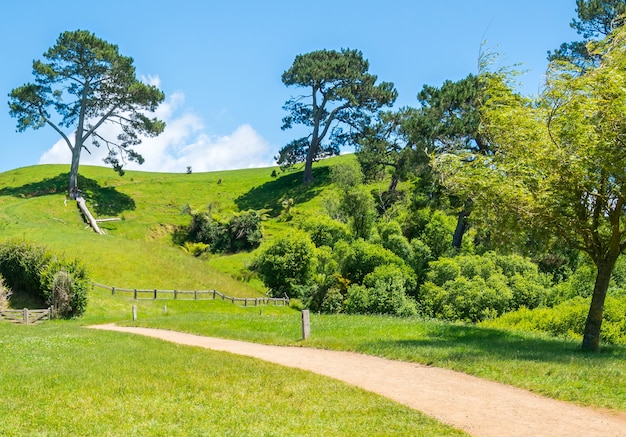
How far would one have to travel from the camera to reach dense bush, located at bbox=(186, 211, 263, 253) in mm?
71188

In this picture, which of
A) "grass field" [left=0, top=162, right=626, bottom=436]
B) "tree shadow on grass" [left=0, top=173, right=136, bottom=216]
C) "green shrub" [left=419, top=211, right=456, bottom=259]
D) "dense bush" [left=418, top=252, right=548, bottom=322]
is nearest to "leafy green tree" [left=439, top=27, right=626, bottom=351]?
"grass field" [left=0, top=162, right=626, bottom=436]

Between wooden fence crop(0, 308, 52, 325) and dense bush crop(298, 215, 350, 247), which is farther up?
dense bush crop(298, 215, 350, 247)

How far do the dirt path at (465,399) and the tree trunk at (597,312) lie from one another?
19.8 feet

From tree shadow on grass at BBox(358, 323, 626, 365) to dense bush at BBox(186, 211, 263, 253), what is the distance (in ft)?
165

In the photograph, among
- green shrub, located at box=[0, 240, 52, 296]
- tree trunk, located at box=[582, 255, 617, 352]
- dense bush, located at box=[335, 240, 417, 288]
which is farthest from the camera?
dense bush, located at box=[335, 240, 417, 288]

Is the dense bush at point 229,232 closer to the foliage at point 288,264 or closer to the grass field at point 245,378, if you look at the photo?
the foliage at point 288,264

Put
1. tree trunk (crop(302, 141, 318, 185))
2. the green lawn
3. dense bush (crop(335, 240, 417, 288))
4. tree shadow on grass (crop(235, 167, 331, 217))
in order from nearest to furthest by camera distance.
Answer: the green lawn
dense bush (crop(335, 240, 417, 288))
tree shadow on grass (crop(235, 167, 331, 217))
tree trunk (crop(302, 141, 318, 185))

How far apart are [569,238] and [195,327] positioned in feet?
56.1

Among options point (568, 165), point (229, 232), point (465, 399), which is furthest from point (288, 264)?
point (465, 399)

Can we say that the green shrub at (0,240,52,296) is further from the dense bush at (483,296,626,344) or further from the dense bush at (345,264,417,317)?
the dense bush at (483,296,626,344)

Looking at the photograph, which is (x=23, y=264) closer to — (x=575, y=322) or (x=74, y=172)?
(x=575, y=322)

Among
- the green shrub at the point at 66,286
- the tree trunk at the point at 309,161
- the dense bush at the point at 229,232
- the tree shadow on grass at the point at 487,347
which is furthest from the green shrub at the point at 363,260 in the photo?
the tree trunk at the point at 309,161

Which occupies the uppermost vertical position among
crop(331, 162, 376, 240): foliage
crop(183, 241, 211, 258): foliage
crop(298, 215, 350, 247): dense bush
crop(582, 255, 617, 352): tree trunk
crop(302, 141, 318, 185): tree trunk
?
crop(302, 141, 318, 185): tree trunk

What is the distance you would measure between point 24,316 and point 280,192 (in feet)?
202
